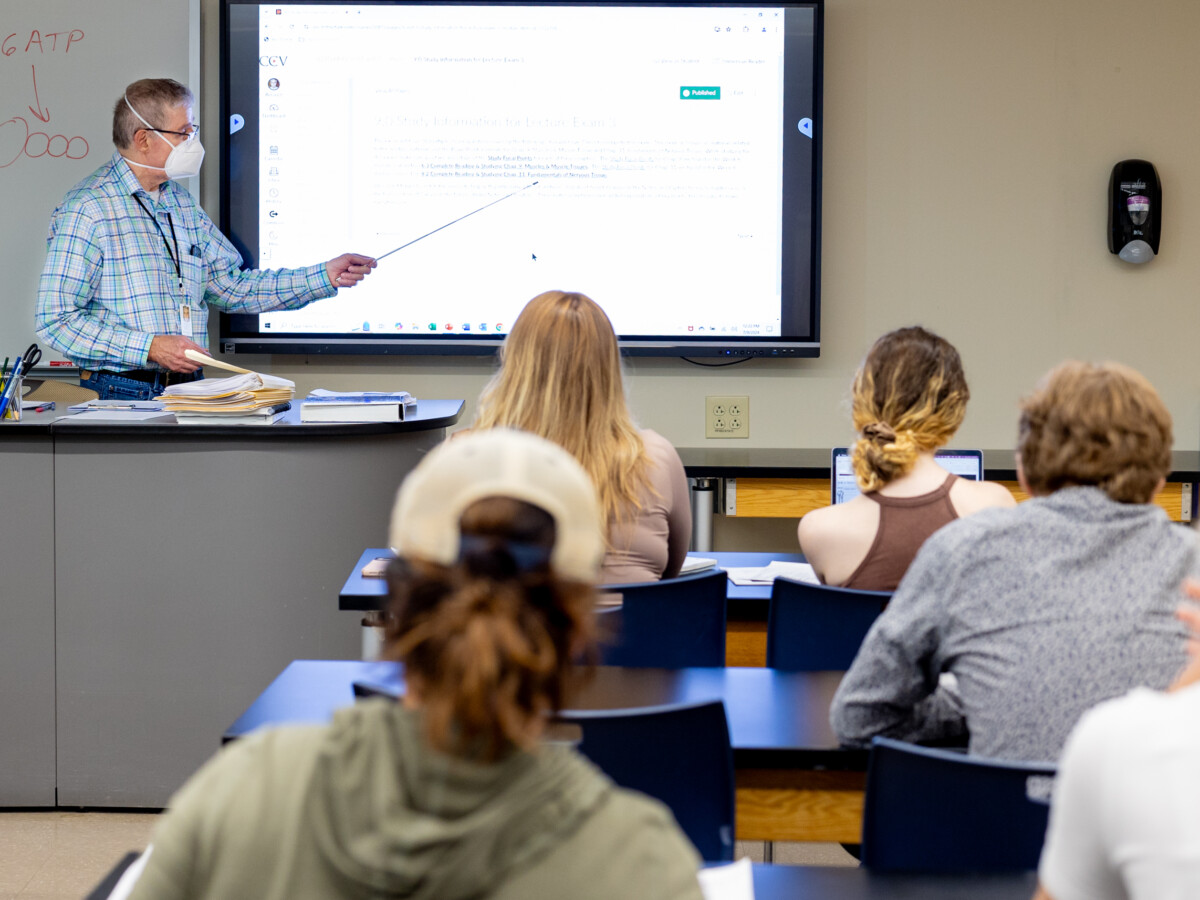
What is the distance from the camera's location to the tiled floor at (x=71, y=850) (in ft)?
8.14

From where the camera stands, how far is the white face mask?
11.5 ft

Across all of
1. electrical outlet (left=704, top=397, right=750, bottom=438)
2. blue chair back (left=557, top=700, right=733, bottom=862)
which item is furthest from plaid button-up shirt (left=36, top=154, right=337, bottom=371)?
blue chair back (left=557, top=700, right=733, bottom=862)

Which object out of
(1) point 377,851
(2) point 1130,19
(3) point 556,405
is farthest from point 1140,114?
(1) point 377,851

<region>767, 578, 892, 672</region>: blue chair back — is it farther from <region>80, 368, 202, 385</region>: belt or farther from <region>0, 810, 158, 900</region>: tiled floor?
<region>80, 368, 202, 385</region>: belt

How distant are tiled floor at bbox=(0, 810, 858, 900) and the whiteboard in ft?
6.09

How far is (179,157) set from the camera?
3.53 m

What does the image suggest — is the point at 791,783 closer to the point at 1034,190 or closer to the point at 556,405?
the point at 556,405

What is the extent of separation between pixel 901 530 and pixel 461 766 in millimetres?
1447

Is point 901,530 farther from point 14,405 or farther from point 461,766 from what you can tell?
point 14,405

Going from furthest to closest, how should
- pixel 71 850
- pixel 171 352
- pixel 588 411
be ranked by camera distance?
pixel 171 352
pixel 71 850
pixel 588 411

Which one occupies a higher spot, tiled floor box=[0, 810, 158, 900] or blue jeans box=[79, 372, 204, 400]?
blue jeans box=[79, 372, 204, 400]

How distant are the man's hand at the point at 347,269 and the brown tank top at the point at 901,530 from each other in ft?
7.54

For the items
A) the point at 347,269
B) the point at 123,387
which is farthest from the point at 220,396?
the point at 347,269

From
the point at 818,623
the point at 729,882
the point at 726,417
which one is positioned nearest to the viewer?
the point at 729,882
